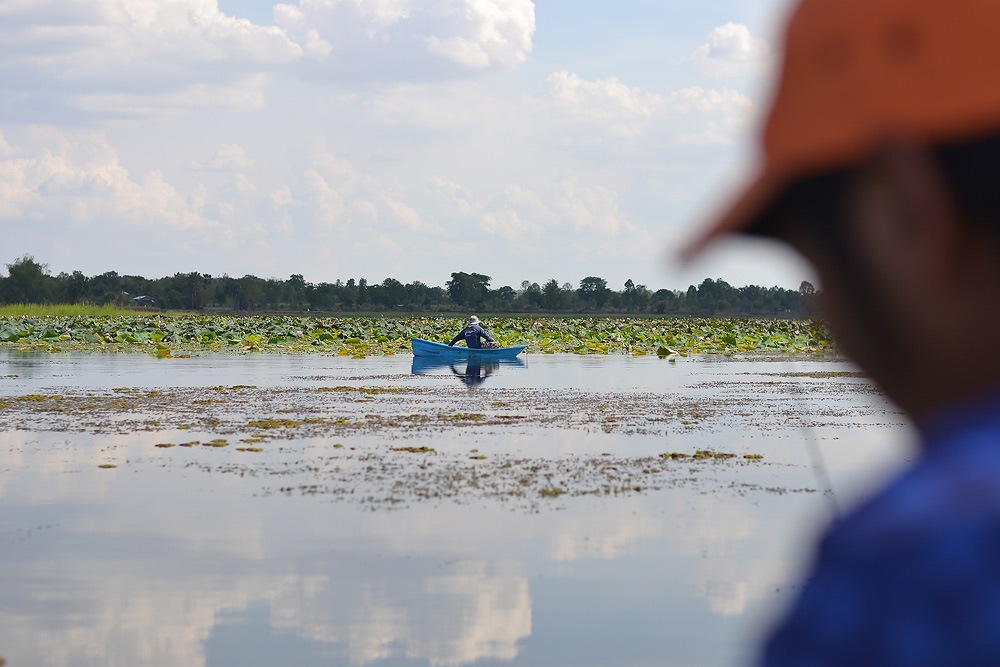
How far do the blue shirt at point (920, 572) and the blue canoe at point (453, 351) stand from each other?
28100mm

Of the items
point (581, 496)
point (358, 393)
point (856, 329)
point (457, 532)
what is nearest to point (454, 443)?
point (581, 496)

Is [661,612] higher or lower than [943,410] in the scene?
lower

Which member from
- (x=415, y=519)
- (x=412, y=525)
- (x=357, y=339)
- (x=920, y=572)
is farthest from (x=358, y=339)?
(x=920, y=572)

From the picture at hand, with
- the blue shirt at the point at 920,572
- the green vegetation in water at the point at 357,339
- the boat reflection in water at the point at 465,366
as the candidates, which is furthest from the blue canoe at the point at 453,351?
the blue shirt at the point at 920,572

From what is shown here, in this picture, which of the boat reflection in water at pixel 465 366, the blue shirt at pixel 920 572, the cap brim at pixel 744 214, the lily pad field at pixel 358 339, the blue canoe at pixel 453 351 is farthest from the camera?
the lily pad field at pixel 358 339

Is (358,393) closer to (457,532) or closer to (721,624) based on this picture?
(457,532)

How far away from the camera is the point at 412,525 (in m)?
8.70

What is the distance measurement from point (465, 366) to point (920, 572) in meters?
27.4

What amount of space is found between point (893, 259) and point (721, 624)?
5908 millimetres

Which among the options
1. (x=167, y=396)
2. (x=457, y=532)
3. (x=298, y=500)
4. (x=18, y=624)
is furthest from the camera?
(x=167, y=396)

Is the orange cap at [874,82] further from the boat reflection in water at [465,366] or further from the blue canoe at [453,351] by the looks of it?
the blue canoe at [453,351]

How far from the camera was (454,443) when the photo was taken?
13.2 m

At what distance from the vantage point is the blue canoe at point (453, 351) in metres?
29.1

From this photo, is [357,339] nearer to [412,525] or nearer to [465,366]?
[465,366]
